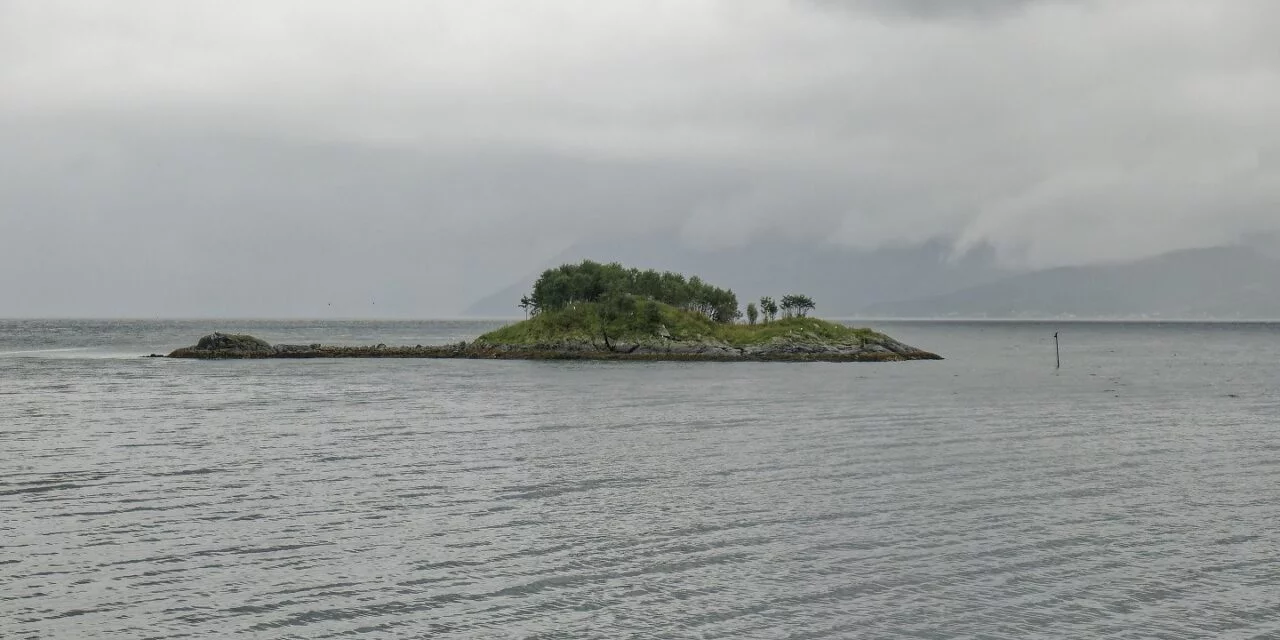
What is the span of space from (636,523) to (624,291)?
13514 centimetres

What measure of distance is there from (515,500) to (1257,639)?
2207 centimetres

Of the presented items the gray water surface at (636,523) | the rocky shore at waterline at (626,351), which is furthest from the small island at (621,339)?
the gray water surface at (636,523)

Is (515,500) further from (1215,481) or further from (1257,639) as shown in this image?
(1215,481)

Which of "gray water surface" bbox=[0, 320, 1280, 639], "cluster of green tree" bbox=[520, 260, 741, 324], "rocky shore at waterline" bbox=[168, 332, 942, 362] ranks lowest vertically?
"gray water surface" bbox=[0, 320, 1280, 639]

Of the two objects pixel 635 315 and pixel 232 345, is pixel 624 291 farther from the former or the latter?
pixel 232 345

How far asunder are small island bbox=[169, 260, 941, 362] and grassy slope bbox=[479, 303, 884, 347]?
0.54ft

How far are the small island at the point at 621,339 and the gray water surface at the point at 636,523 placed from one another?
83991mm

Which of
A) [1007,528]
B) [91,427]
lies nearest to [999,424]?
[1007,528]

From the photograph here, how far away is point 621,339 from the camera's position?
155 m

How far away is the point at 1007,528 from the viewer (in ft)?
96.8

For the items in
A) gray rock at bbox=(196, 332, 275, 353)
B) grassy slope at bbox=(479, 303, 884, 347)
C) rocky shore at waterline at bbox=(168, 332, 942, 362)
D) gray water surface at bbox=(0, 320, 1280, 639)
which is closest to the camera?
gray water surface at bbox=(0, 320, 1280, 639)

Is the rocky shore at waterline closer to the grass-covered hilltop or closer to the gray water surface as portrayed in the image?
the grass-covered hilltop

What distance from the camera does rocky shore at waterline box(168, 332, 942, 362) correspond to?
149 m

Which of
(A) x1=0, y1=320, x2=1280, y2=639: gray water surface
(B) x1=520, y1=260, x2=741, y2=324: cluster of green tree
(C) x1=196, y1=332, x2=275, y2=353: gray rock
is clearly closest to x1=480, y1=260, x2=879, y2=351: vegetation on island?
→ (B) x1=520, y1=260, x2=741, y2=324: cluster of green tree
